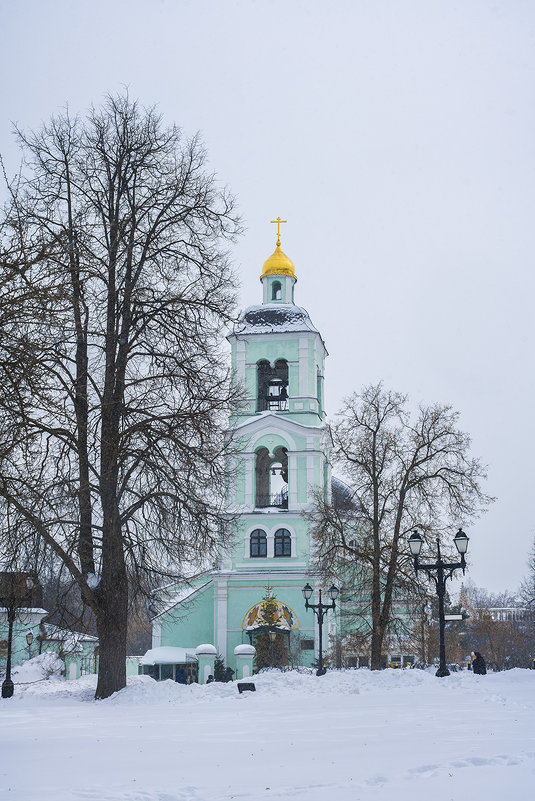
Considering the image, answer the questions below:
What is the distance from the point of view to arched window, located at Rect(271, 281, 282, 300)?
4852 cm

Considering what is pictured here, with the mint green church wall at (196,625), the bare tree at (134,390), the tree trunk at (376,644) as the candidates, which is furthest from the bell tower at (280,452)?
the bare tree at (134,390)

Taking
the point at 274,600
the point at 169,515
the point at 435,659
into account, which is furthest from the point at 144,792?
the point at 435,659

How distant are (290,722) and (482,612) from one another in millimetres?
82378

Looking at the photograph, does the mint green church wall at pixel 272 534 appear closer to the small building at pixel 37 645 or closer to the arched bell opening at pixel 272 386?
the arched bell opening at pixel 272 386

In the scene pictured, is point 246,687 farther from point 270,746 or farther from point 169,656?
point 169,656

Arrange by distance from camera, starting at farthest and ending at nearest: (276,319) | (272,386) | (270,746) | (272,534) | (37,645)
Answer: (37,645)
(272,386)
(276,319)
(272,534)
(270,746)

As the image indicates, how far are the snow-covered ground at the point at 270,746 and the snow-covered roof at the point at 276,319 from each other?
1126 inches

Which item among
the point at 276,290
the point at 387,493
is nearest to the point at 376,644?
the point at 387,493

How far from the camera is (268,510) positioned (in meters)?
45.4

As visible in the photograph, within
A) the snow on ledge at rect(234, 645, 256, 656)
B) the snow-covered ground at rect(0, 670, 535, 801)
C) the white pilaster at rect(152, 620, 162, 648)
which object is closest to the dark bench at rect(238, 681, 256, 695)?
the snow-covered ground at rect(0, 670, 535, 801)

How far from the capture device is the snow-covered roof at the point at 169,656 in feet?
147

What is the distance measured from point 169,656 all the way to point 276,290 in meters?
19.0

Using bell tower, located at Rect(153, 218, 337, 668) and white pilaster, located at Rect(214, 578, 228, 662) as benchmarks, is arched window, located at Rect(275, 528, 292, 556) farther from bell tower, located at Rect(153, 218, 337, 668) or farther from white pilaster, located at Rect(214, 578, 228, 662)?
white pilaster, located at Rect(214, 578, 228, 662)

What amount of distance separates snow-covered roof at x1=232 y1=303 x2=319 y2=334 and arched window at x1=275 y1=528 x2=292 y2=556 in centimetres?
971
